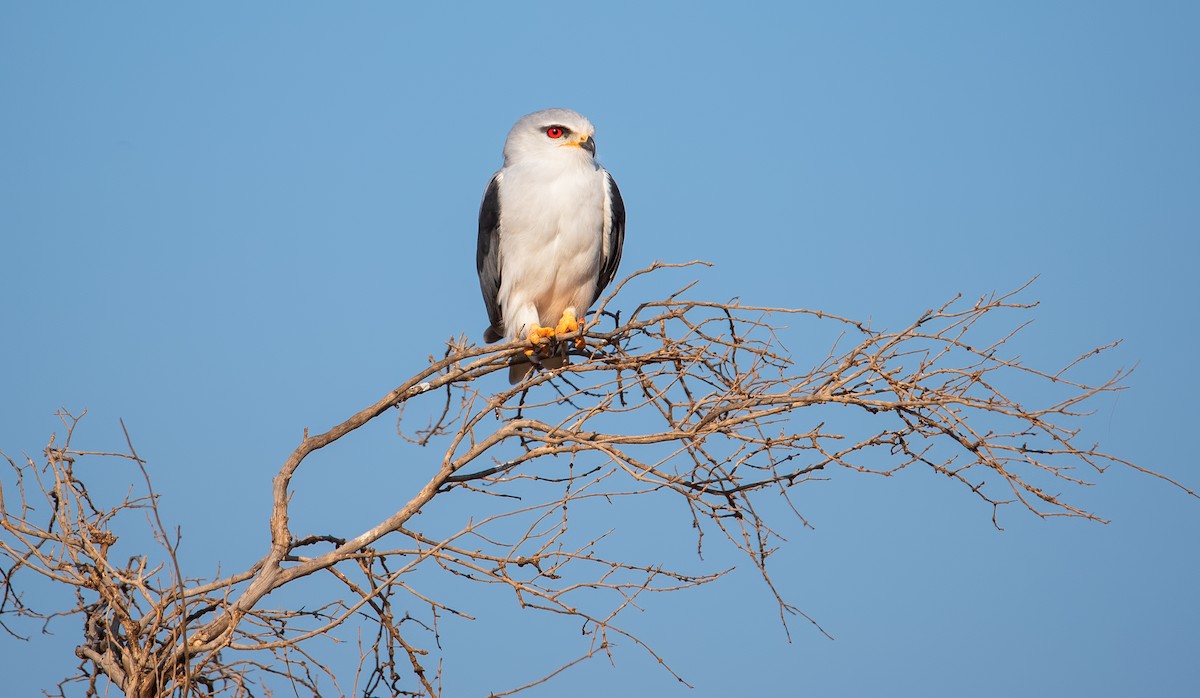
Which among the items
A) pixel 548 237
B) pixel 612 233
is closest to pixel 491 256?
pixel 548 237

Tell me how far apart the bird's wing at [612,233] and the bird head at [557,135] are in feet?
0.77

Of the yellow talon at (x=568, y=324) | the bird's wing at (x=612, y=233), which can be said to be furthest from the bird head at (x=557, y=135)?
the yellow talon at (x=568, y=324)

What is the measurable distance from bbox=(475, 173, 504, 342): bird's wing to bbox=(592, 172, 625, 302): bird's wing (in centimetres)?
57

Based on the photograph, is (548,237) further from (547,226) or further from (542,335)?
(542,335)

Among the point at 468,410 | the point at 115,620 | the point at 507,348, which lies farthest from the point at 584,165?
the point at 115,620

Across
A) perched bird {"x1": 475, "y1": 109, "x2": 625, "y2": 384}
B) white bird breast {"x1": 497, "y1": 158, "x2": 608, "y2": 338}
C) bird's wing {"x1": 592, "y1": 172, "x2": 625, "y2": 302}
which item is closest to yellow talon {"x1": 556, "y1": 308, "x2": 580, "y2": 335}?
perched bird {"x1": 475, "y1": 109, "x2": 625, "y2": 384}

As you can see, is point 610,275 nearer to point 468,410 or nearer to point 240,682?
point 468,410

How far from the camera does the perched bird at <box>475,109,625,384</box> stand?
5.98 metres

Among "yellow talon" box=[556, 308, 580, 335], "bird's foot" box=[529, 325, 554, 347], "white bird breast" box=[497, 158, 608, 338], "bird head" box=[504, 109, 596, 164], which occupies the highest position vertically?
"bird head" box=[504, 109, 596, 164]

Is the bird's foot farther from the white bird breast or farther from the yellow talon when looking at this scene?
the white bird breast

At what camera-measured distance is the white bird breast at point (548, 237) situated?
5980 millimetres

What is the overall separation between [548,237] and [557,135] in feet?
1.77

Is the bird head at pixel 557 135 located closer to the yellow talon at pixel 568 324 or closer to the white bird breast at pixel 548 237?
the white bird breast at pixel 548 237

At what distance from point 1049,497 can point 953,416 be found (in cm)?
42
